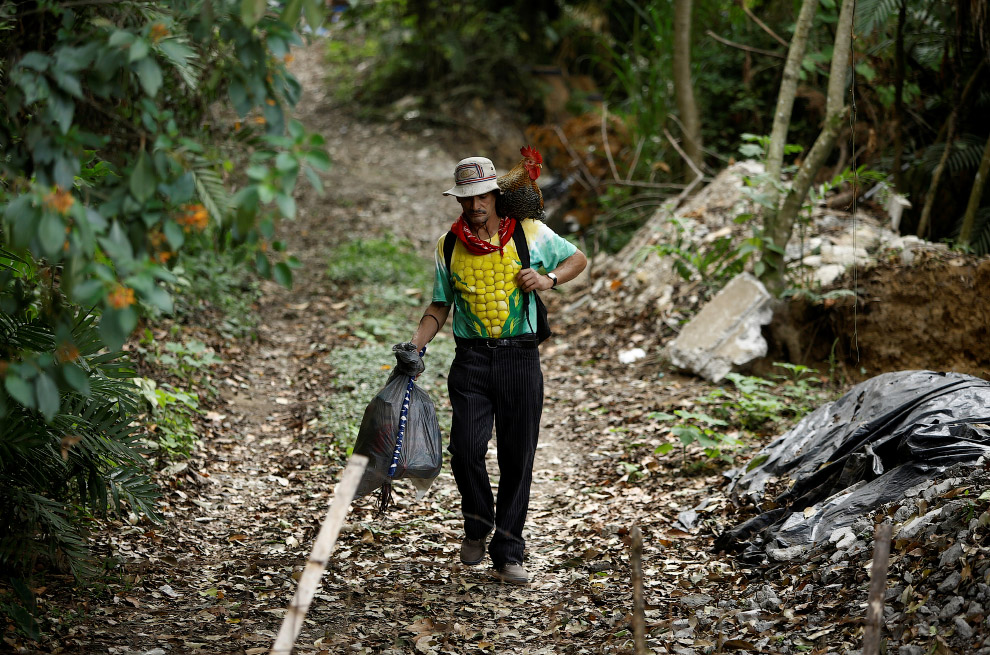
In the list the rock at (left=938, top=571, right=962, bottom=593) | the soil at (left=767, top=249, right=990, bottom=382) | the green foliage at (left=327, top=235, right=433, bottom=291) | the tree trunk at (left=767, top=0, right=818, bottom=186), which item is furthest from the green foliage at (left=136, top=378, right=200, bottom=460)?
the tree trunk at (left=767, top=0, right=818, bottom=186)

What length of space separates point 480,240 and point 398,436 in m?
1.00

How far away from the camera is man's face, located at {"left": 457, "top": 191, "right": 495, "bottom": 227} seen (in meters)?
3.74

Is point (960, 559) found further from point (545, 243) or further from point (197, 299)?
point (197, 299)

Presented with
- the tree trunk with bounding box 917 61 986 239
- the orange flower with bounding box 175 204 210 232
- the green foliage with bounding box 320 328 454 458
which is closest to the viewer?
the orange flower with bounding box 175 204 210 232

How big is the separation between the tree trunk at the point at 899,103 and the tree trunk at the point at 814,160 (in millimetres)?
863

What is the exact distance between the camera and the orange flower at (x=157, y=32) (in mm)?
2133

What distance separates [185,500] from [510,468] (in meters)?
2.00

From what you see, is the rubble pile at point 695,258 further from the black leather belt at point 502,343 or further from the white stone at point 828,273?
the black leather belt at point 502,343

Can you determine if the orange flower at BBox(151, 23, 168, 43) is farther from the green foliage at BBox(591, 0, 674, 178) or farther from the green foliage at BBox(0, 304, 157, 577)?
the green foliage at BBox(591, 0, 674, 178)

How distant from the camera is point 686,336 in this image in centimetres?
684

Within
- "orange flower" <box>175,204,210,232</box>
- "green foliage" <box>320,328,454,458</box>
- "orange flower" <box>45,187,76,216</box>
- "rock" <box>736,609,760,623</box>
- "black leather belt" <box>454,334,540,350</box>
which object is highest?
"orange flower" <box>45,187,76,216</box>

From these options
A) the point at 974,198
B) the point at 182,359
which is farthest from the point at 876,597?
the point at 974,198

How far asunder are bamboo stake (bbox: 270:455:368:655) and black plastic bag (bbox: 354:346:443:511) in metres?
1.08

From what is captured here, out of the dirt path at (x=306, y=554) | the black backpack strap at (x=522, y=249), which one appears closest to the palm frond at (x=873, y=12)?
the dirt path at (x=306, y=554)
